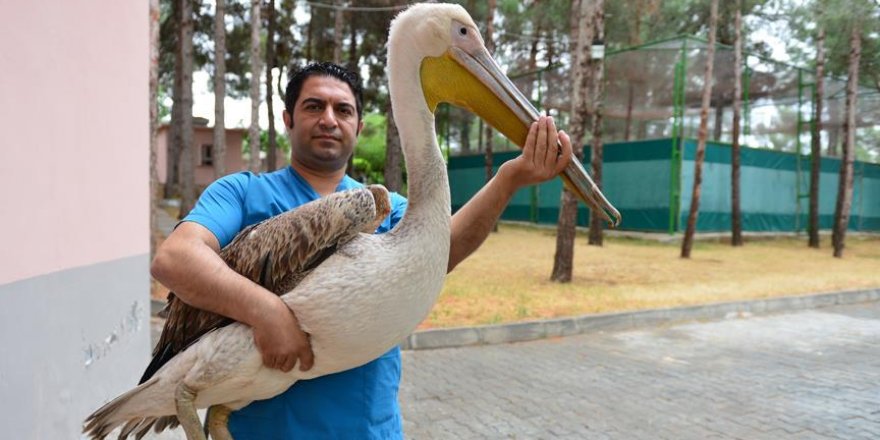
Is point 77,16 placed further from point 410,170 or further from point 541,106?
point 541,106

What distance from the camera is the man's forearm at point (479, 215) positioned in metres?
1.72

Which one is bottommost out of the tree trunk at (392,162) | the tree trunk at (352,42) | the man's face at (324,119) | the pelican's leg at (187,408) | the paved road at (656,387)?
the paved road at (656,387)

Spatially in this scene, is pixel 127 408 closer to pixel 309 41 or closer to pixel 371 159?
pixel 309 41

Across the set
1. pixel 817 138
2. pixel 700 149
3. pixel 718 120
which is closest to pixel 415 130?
pixel 700 149

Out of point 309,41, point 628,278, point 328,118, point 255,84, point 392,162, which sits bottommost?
point 628,278

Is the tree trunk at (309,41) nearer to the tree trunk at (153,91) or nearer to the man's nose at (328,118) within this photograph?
the tree trunk at (153,91)

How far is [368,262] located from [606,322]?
6259 mm

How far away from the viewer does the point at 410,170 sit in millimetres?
1570

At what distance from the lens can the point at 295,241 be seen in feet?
4.79

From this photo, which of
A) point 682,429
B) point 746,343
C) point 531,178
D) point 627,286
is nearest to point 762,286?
point 627,286

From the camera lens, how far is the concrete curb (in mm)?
6281

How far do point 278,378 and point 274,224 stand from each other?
379mm

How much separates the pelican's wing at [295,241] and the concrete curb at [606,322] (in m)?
4.24

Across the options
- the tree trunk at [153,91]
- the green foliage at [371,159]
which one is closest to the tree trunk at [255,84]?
the tree trunk at [153,91]
